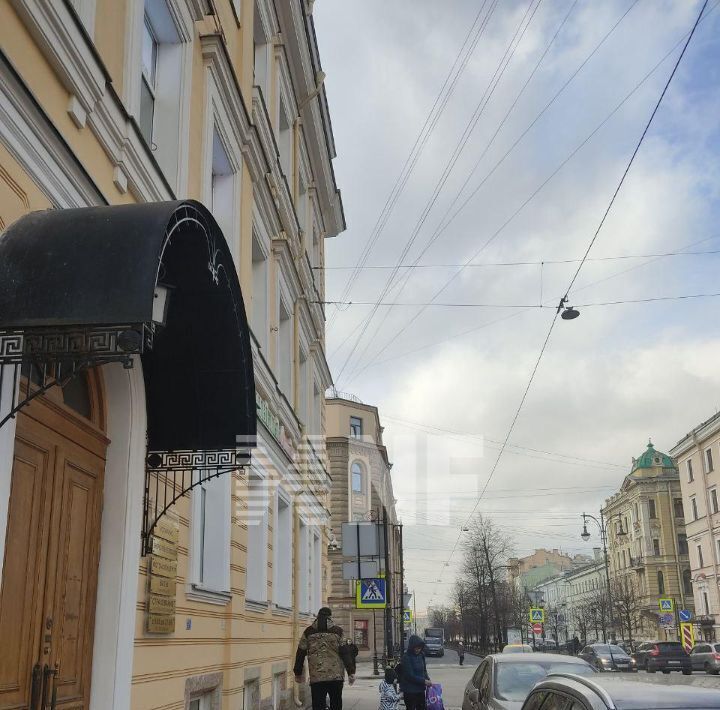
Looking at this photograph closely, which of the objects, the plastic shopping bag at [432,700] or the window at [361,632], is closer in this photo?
the plastic shopping bag at [432,700]

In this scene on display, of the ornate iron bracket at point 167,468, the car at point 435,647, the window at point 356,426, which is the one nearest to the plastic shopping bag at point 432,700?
the ornate iron bracket at point 167,468

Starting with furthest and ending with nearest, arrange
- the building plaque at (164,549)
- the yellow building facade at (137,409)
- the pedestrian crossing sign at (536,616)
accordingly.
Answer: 1. the pedestrian crossing sign at (536,616)
2. the building plaque at (164,549)
3. the yellow building facade at (137,409)

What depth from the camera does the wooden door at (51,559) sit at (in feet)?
18.9

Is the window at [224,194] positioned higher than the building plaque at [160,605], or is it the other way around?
the window at [224,194]

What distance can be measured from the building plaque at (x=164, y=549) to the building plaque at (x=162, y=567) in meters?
0.04

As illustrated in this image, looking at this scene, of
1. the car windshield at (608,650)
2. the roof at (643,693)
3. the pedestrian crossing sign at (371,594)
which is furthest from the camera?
the car windshield at (608,650)

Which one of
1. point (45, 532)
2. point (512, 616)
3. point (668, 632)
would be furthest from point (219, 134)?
point (512, 616)


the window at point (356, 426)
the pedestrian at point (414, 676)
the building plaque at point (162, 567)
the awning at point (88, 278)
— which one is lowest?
the pedestrian at point (414, 676)

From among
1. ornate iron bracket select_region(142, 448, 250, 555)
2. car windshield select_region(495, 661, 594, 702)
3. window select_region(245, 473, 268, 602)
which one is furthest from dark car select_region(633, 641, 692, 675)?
ornate iron bracket select_region(142, 448, 250, 555)

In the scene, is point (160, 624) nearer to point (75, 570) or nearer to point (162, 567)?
point (162, 567)

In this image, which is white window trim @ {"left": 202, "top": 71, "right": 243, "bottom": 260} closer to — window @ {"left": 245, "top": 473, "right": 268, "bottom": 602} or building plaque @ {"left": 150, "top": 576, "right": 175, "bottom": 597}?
window @ {"left": 245, "top": 473, "right": 268, "bottom": 602}

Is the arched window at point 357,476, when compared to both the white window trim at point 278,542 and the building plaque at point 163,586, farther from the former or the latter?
the building plaque at point 163,586

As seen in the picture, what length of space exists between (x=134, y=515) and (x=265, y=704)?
7.53 metres

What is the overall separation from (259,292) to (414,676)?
6.50 m
